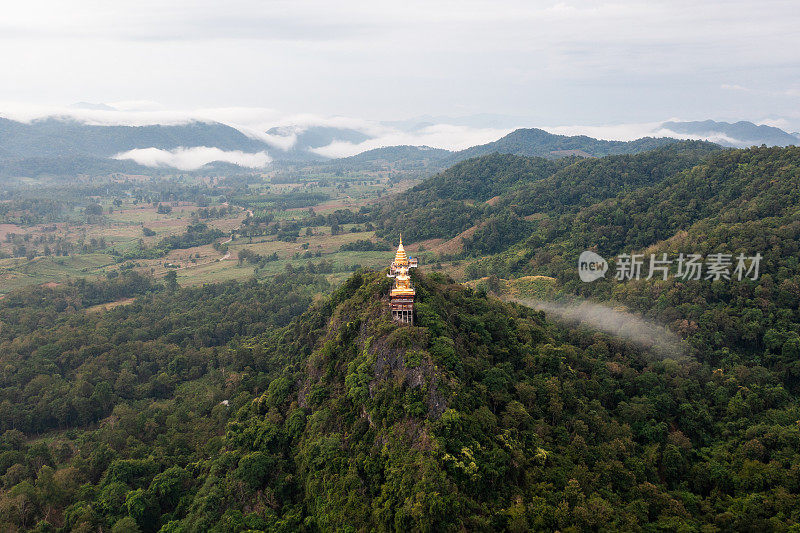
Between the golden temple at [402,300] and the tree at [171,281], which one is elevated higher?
the golden temple at [402,300]

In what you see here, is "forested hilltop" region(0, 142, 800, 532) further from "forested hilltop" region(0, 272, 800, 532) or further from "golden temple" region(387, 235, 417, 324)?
"golden temple" region(387, 235, 417, 324)

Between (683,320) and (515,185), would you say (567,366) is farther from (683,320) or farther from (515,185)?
(515,185)

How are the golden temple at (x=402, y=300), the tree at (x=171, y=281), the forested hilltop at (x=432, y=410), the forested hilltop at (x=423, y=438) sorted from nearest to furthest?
the forested hilltop at (x=423, y=438), the forested hilltop at (x=432, y=410), the golden temple at (x=402, y=300), the tree at (x=171, y=281)

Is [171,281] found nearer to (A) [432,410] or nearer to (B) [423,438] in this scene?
(A) [432,410]

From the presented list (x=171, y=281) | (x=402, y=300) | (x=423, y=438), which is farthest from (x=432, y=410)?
(x=171, y=281)

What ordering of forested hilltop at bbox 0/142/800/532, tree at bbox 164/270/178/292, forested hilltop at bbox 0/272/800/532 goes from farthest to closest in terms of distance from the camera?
1. tree at bbox 164/270/178/292
2. forested hilltop at bbox 0/142/800/532
3. forested hilltop at bbox 0/272/800/532

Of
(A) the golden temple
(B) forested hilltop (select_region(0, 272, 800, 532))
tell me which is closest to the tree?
(B) forested hilltop (select_region(0, 272, 800, 532))

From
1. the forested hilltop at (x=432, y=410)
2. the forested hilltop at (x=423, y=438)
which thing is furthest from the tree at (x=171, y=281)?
the forested hilltop at (x=423, y=438)

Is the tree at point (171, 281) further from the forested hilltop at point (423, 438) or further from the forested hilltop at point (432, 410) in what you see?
the forested hilltop at point (423, 438)

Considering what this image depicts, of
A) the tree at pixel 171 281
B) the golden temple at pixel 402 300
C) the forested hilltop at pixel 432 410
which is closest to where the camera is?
the forested hilltop at pixel 432 410

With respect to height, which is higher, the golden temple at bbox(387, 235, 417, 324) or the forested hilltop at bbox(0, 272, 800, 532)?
the golden temple at bbox(387, 235, 417, 324)

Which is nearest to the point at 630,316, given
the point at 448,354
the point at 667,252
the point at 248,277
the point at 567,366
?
the point at 667,252

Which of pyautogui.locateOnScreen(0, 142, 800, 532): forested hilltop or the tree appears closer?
pyautogui.locateOnScreen(0, 142, 800, 532): forested hilltop
